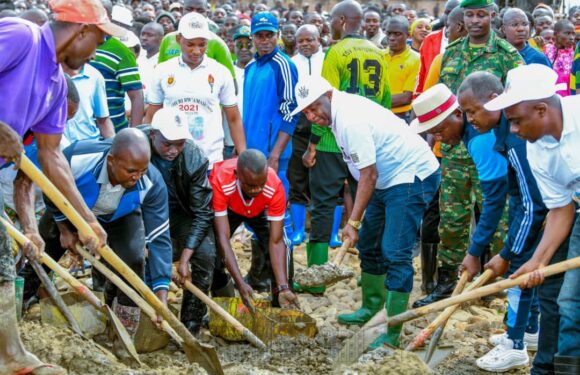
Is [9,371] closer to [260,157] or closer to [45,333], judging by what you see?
[45,333]

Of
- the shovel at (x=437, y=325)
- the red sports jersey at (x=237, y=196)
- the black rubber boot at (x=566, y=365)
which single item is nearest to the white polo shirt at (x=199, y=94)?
the red sports jersey at (x=237, y=196)

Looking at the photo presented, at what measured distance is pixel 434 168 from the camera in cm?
645

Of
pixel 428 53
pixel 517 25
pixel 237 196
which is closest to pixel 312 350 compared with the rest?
pixel 237 196

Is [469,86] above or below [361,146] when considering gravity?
above

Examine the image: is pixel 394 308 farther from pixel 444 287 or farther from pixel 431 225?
pixel 431 225

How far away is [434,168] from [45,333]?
2.98 m

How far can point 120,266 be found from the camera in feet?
16.4

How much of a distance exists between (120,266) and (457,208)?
10.5 feet

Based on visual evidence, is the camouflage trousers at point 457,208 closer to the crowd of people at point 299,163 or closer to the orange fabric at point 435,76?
the crowd of people at point 299,163

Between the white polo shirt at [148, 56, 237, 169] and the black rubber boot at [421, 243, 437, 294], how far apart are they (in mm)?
1982

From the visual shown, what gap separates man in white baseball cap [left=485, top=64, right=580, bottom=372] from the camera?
4.61 meters

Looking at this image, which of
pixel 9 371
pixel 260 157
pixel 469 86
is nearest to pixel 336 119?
pixel 260 157

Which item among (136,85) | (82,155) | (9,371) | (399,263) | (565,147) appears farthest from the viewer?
(136,85)

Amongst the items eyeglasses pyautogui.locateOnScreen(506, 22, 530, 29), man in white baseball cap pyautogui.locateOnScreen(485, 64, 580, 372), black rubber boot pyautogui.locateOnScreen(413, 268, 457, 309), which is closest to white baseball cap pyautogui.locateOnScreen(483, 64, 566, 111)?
man in white baseball cap pyautogui.locateOnScreen(485, 64, 580, 372)
